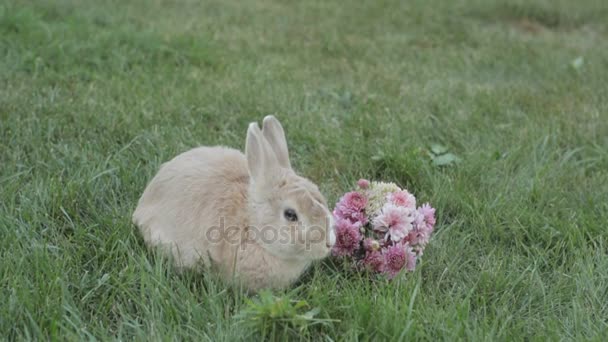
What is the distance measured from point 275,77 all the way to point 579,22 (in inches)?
141

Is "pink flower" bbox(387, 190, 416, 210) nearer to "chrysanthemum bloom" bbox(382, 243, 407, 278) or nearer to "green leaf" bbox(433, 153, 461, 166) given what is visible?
"chrysanthemum bloom" bbox(382, 243, 407, 278)

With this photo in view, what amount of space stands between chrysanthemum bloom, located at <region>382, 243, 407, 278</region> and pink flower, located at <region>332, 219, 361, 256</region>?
124 mm

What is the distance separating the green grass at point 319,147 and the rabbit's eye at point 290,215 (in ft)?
0.80

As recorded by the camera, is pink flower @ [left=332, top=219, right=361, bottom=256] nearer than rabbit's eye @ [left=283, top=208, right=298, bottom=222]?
No

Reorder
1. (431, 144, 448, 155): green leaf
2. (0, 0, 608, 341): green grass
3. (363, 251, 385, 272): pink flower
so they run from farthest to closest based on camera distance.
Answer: (431, 144, 448, 155): green leaf → (363, 251, 385, 272): pink flower → (0, 0, 608, 341): green grass

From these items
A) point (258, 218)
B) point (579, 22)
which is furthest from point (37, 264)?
point (579, 22)

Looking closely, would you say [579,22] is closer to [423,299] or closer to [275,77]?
[275,77]

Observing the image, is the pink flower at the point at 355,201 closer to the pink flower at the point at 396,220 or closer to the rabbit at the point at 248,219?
the pink flower at the point at 396,220

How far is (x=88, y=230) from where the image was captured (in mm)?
2695

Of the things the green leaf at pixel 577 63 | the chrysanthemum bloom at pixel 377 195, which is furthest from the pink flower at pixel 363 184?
the green leaf at pixel 577 63

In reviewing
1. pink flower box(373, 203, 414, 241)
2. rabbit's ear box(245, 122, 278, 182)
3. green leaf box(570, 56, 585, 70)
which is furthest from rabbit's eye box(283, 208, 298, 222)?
green leaf box(570, 56, 585, 70)

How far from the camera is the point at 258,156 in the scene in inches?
96.1

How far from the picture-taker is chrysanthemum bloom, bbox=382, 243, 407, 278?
2.51 metres

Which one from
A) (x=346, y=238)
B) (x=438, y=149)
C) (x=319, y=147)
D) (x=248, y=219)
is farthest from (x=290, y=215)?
(x=438, y=149)
